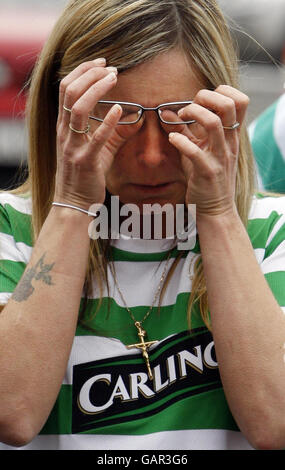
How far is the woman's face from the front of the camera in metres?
2.04

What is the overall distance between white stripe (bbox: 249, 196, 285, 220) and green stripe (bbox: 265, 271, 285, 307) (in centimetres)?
20

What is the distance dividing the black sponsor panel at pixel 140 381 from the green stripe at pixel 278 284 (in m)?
0.20

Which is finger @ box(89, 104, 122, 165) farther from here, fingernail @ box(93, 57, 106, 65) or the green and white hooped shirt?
the green and white hooped shirt

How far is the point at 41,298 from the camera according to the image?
1.98 m

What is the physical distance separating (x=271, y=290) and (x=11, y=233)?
0.71 metres

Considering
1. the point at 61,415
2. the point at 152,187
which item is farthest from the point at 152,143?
the point at 61,415

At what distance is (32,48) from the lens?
5.97m

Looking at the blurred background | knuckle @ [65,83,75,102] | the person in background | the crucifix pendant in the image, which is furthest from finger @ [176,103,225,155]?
the blurred background

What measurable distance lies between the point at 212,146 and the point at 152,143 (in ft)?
0.51

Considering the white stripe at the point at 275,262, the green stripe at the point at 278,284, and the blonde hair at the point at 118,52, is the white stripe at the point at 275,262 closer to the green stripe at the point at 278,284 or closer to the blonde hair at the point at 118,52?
the green stripe at the point at 278,284

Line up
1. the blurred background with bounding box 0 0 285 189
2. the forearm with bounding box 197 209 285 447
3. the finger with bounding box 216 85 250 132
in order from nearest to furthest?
the forearm with bounding box 197 209 285 447 → the finger with bounding box 216 85 250 132 → the blurred background with bounding box 0 0 285 189

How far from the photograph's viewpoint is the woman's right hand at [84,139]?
1965mm

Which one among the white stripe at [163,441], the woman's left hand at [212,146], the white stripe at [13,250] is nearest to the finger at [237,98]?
the woman's left hand at [212,146]
